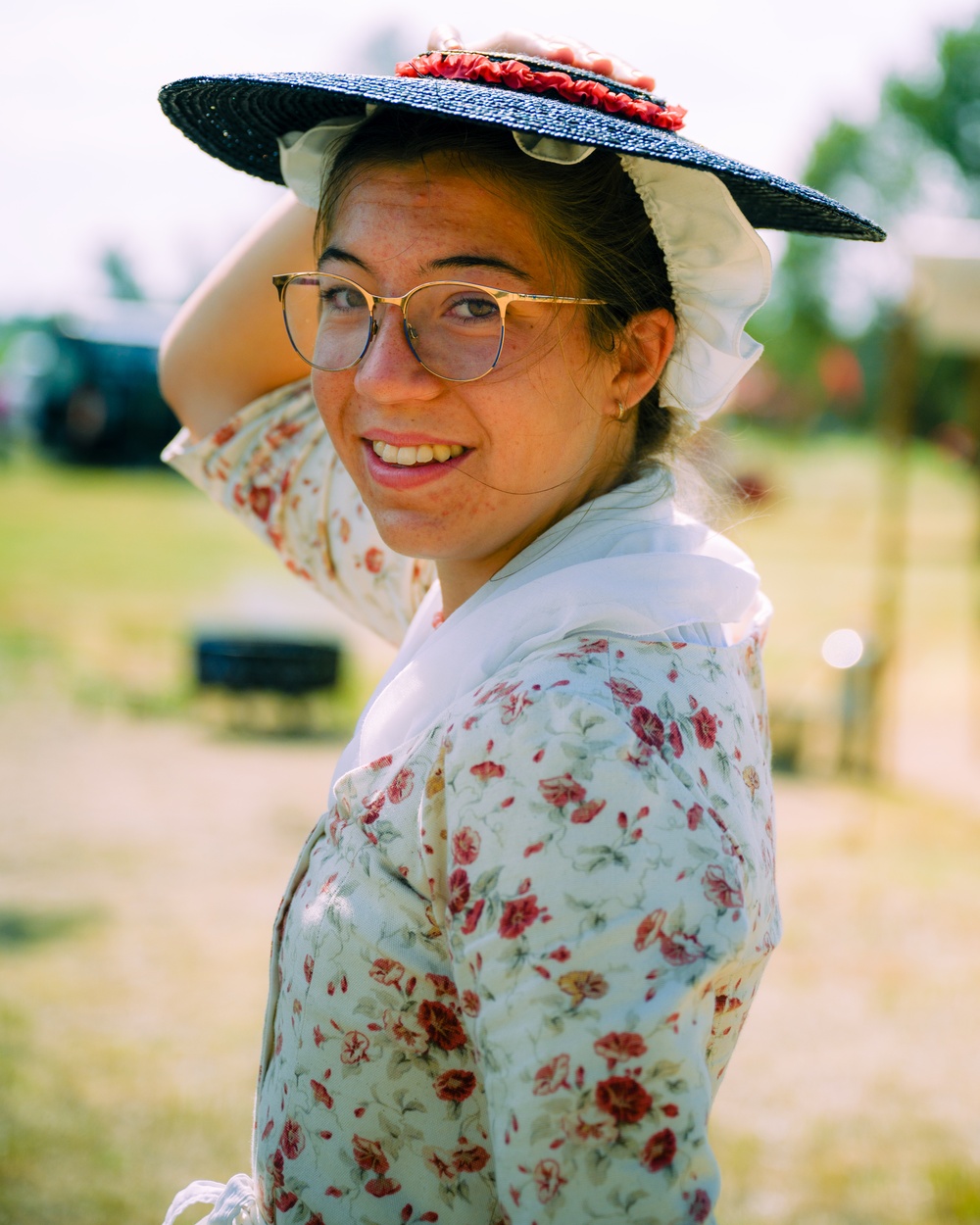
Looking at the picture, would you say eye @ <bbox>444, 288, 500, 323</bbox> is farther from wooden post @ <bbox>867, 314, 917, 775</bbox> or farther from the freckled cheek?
wooden post @ <bbox>867, 314, 917, 775</bbox>

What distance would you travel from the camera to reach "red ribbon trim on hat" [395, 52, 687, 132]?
136 cm

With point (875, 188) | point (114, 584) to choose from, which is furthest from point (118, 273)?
point (114, 584)

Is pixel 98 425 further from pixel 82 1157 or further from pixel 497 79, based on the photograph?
pixel 497 79

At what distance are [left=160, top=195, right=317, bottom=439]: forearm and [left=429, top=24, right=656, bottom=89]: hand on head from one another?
51cm

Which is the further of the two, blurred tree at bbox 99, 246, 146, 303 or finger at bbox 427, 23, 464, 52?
blurred tree at bbox 99, 246, 146, 303

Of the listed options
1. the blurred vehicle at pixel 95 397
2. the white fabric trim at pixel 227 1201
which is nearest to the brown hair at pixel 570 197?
the white fabric trim at pixel 227 1201

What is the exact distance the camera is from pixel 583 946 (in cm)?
101

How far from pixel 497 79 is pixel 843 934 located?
443 cm

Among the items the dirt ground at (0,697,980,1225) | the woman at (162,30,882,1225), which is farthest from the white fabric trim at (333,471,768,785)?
the dirt ground at (0,697,980,1225)

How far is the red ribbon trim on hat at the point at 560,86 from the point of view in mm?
1356

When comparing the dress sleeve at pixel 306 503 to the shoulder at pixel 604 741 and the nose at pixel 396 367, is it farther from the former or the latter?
the shoulder at pixel 604 741

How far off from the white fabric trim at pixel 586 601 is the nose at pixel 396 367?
23cm

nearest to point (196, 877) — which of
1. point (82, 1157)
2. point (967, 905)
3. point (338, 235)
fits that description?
point (82, 1157)

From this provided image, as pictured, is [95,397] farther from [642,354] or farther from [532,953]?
[532,953]
